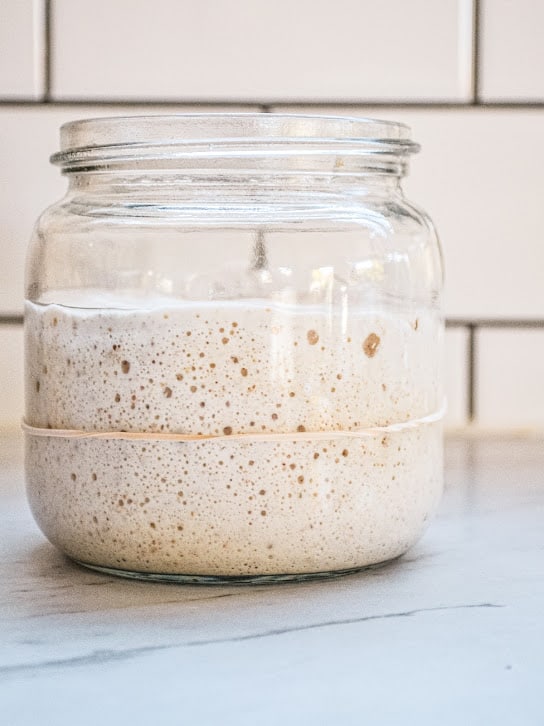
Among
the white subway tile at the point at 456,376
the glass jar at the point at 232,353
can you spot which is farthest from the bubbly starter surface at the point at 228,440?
the white subway tile at the point at 456,376

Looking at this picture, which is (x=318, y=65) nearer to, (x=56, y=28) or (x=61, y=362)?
(x=56, y=28)

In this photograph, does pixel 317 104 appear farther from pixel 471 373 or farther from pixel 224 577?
pixel 224 577

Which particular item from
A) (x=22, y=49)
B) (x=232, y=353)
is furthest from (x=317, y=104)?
(x=232, y=353)

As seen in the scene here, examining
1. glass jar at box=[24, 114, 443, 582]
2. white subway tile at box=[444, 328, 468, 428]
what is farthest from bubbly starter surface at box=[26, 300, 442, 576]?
white subway tile at box=[444, 328, 468, 428]

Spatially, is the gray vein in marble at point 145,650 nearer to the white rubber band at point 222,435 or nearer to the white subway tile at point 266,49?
the white rubber band at point 222,435

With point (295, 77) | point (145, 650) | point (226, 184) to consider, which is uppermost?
point (295, 77)
